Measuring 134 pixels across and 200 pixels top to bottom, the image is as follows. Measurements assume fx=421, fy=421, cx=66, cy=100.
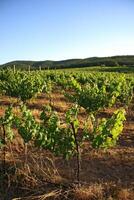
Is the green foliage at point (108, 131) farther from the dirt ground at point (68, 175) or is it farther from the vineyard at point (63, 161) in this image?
the dirt ground at point (68, 175)

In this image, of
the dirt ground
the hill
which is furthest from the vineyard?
the hill

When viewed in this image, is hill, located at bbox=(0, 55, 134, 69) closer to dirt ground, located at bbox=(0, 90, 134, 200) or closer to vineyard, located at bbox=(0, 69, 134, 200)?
dirt ground, located at bbox=(0, 90, 134, 200)

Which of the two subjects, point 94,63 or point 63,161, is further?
point 94,63

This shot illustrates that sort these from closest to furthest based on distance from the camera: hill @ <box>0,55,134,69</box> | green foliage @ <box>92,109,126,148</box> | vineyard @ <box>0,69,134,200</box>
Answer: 1. green foliage @ <box>92,109,126,148</box>
2. vineyard @ <box>0,69,134,200</box>
3. hill @ <box>0,55,134,69</box>

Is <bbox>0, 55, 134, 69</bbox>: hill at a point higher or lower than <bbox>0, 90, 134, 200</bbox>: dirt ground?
higher

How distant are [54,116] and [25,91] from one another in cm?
745

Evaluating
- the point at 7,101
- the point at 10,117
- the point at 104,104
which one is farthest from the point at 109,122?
the point at 7,101

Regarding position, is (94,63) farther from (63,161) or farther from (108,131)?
(108,131)

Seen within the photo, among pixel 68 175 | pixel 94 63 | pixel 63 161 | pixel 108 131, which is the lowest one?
pixel 68 175

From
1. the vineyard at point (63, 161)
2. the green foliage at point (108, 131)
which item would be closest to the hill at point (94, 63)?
the vineyard at point (63, 161)

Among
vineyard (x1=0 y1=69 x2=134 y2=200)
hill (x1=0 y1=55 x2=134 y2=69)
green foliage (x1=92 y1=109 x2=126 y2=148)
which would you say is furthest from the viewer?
hill (x1=0 y1=55 x2=134 y2=69)

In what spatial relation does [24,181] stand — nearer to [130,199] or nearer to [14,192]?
[14,192]

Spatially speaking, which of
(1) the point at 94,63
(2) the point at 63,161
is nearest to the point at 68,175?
(2) the point at 63,161

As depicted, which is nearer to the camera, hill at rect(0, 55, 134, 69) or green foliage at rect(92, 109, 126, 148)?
green foliage at rect(92, 109, 126, 148)
